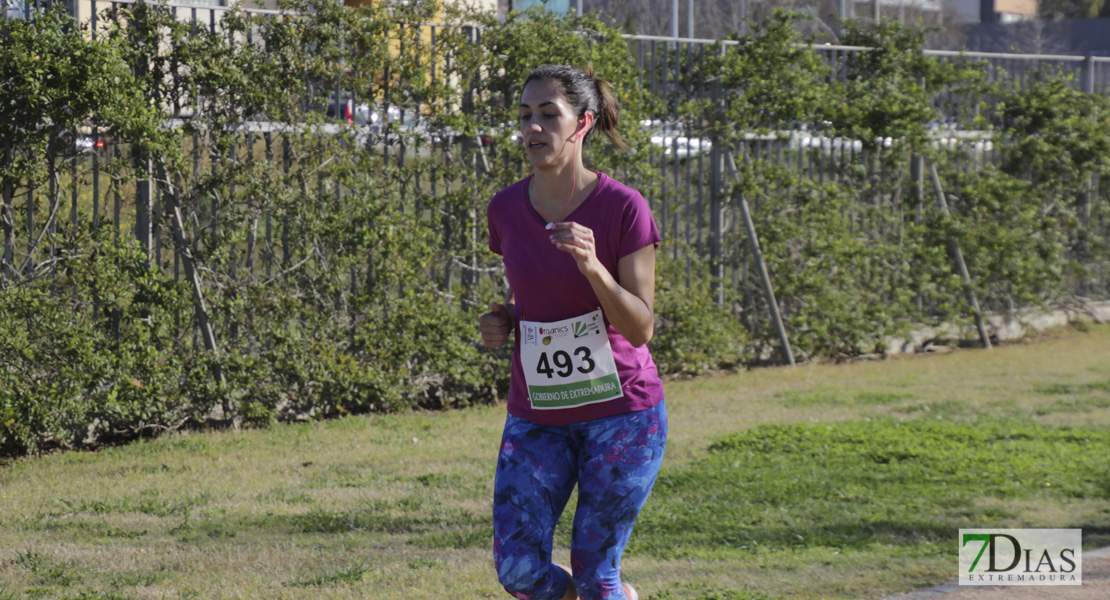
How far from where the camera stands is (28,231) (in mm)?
7070

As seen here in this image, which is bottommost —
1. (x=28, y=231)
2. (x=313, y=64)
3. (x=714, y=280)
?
(x=714, y=280)

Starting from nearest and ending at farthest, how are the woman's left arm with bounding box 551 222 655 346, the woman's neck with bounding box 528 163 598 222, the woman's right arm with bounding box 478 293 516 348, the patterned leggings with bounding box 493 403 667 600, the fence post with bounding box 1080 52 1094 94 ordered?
1. the woman's left arm with bounding box 551 222 655 346
2. the patterned leggings with bounding box 493 403 667 600
3. the woman's neck with bounding box 528 163 598 222
4. the woman's right arm with bounding box 478 293 516 348
5. the fence post with bounding box 1080 52 1094 94

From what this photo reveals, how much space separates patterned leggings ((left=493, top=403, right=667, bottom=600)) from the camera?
3521mm

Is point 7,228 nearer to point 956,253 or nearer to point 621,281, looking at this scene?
point 621,281

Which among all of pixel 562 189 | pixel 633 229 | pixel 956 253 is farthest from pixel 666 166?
pixel 633 229

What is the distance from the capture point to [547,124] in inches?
142

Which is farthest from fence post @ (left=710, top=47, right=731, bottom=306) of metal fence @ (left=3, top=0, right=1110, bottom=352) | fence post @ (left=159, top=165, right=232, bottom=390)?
fence post @ (left=159, top=165, right=232, bottom=390)

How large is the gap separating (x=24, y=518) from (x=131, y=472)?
0.98 meters

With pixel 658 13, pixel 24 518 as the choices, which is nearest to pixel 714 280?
pixel 24 518

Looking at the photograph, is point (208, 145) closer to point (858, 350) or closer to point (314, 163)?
point (314, 163)

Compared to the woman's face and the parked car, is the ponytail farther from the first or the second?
the parked car

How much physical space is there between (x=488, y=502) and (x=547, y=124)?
316 centimetres

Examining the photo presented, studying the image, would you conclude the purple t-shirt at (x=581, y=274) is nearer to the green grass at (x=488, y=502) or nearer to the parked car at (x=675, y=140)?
the green grass at (x=488, y=502)

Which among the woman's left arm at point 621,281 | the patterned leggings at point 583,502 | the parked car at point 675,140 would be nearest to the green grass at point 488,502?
the patterned leggings at point 583,502
